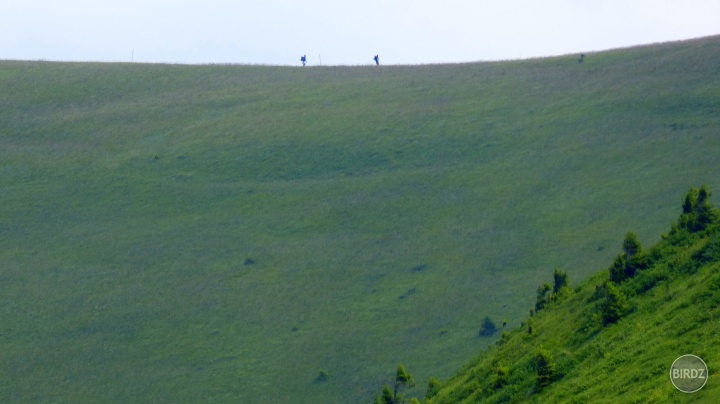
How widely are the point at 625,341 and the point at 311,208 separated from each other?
1292 inches

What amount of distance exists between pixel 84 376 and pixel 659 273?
23267 mm

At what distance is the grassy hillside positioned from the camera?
36438 mm

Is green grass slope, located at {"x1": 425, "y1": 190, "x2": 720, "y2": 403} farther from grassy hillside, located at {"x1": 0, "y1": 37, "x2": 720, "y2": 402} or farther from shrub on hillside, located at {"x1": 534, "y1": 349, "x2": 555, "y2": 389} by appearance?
grassy hillside, located at {"x1": 0, "y1": 37, "x2": 720, "y2": 402}

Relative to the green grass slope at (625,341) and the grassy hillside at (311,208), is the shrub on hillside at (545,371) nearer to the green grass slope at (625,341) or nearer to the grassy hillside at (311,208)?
the green grass slope at (625,341)

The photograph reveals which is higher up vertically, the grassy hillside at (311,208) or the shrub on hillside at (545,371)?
the shrub on hillside at (545,371)

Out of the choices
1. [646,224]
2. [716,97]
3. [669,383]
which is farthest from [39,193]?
[669,383]

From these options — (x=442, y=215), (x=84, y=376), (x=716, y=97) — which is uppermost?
(x=716, y=97)

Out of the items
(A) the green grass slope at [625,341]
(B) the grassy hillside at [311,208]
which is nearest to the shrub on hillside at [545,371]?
(A) the green grass slope at [625,341]

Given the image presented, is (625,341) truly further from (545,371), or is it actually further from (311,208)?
(311,208)

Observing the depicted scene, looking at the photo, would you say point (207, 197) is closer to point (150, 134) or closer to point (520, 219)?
point (150, 134)

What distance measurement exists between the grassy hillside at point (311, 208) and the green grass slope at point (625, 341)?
45.5 ft

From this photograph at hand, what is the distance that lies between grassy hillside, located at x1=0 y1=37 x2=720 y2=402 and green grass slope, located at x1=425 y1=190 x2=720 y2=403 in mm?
13862

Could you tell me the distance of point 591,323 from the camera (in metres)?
17.4

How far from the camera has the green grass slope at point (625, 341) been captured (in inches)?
553
